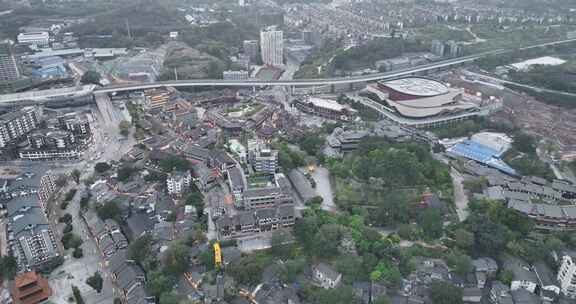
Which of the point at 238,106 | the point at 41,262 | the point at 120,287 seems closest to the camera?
the point at 120,287

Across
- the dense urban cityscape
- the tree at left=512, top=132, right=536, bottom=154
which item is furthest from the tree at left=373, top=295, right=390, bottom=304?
the tree at left=512, top=132, right=536, bottom=154

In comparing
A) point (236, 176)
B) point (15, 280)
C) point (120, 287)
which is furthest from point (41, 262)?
point (236, 176)

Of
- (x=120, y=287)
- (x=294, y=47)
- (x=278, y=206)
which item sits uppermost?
(x=294, y=47)

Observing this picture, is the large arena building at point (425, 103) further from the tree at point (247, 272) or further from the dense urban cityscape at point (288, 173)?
the tree at point (247, 272)

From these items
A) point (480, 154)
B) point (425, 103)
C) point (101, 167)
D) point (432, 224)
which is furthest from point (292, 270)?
point (425, 103)

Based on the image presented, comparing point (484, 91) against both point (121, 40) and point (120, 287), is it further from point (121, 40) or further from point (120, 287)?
point (121, 40)

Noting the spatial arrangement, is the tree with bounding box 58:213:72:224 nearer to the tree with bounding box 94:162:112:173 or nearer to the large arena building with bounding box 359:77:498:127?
the tree with bounding box 94:162:112:173

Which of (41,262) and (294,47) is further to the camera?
(294,47)

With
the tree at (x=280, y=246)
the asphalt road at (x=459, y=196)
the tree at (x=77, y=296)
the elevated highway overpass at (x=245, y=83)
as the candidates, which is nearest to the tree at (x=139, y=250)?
the tree at (x=77, y=296)
